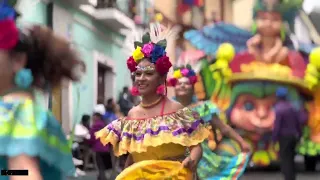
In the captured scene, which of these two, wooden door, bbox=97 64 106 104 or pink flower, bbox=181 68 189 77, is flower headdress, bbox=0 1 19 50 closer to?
pink flower, bbox=181 68 189 77

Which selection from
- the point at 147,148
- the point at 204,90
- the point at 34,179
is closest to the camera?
the point at 34,179

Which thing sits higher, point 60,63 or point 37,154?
point 60,63

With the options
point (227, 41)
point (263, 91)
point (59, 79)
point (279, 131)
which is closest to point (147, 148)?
point (59, 79)

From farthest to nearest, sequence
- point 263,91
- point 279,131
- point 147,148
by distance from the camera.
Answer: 1. point 263,91
2. point 279,131
3. point 147,148

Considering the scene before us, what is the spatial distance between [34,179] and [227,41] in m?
12.4

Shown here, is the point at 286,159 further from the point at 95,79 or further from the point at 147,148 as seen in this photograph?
the point at 95,79

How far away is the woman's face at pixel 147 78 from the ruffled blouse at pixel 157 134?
0.23 m

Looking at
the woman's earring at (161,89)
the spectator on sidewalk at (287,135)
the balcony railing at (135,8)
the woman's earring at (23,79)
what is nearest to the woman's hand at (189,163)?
the woman's earring at (161,89)

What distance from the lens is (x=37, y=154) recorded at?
9.98 ft

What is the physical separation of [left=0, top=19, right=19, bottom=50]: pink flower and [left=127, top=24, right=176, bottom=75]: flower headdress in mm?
2515

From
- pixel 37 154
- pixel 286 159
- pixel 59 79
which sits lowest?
pixel 286 159

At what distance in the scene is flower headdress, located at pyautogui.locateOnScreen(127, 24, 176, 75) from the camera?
5.69m

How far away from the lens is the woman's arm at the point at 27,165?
2.97m

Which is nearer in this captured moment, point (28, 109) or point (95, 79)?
point (28, 109)
